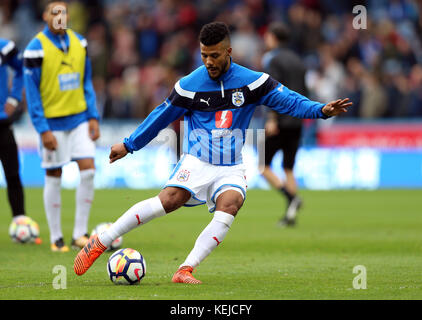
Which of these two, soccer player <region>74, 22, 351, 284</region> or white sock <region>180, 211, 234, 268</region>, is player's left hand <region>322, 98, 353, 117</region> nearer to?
soccer player <region>74, 22, 351, 284</region>

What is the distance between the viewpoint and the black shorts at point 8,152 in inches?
400

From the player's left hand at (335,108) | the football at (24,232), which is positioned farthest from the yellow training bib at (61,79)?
the player's left hand at (335,108)

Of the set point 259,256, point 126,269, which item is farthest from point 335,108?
point 259,256

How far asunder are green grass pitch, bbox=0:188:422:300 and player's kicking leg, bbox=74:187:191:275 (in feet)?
0.61

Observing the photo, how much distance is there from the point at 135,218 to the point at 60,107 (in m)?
2.76

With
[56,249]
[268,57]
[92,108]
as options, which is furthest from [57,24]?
[268,57]

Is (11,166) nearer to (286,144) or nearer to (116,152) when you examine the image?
(116,152)

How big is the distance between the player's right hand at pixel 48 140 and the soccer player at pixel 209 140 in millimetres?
2266

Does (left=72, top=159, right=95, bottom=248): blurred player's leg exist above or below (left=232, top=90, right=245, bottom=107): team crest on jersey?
below

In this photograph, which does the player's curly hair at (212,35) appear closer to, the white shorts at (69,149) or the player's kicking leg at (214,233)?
the player's kicking leg at (214,233)

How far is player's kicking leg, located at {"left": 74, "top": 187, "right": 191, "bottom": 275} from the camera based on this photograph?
6762 millimetres

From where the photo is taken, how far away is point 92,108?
9398mm

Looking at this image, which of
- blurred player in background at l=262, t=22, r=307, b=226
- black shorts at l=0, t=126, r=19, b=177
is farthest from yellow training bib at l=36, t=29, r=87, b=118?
blurred player in background at l=262, t=22, r=307, b=226
